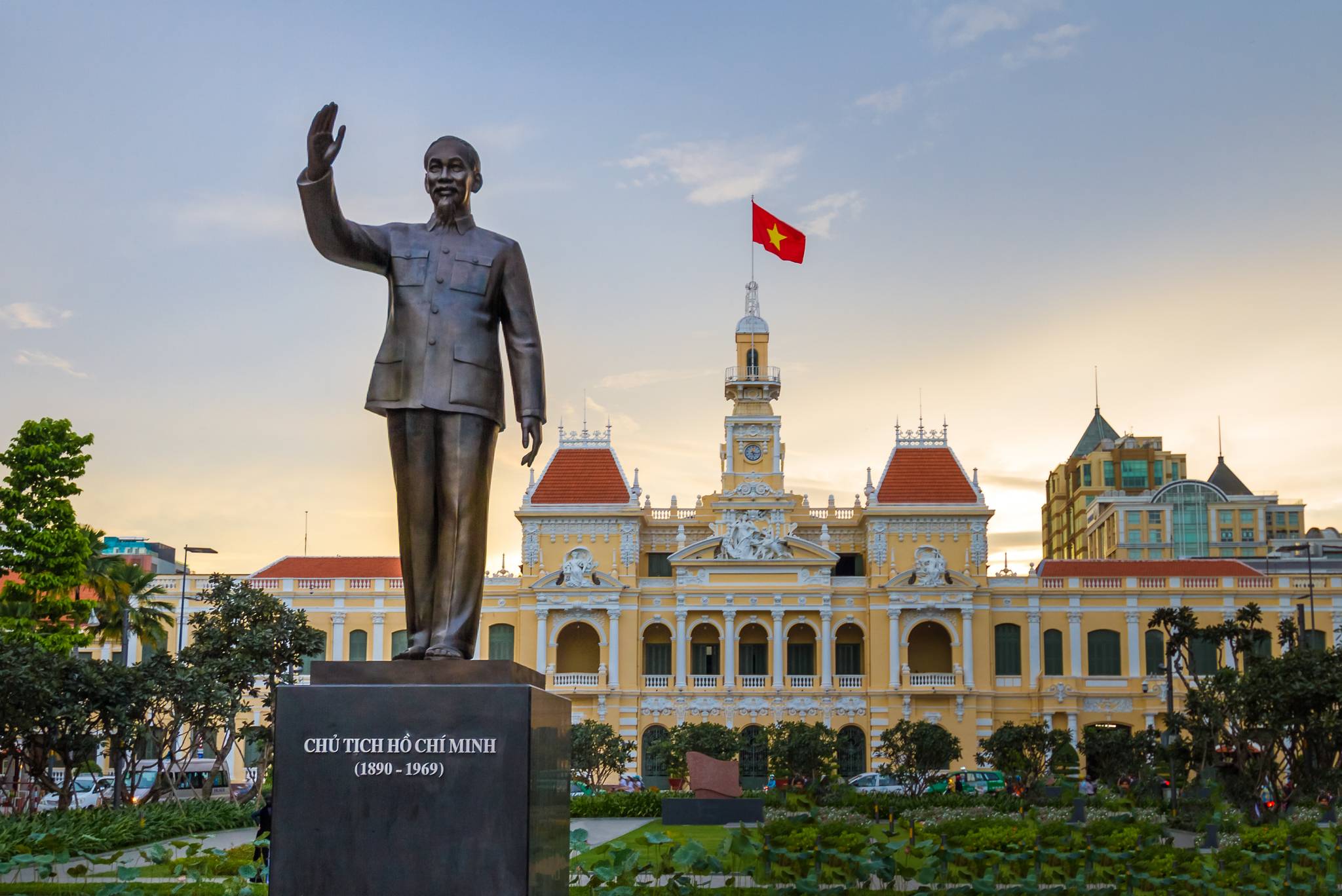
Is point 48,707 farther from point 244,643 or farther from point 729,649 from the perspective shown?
point 729,649

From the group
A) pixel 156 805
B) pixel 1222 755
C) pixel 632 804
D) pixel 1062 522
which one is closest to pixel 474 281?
pixel 156 805

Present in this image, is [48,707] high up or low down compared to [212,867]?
up

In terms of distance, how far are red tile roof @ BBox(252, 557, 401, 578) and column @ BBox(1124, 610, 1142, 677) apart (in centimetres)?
2898

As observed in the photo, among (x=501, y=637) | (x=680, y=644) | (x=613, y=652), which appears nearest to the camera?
(x=613, y=652)

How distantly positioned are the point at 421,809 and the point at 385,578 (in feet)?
165

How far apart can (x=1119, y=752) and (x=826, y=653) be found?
1546 cm

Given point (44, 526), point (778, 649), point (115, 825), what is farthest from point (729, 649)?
point (115, 825)

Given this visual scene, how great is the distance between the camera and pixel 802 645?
179 ft

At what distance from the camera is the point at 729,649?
52719 millimetres

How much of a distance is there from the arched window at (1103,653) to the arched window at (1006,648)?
2.67 metres

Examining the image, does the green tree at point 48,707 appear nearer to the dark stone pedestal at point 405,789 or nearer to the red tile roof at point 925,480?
the dark stone pedestal at point 405,789

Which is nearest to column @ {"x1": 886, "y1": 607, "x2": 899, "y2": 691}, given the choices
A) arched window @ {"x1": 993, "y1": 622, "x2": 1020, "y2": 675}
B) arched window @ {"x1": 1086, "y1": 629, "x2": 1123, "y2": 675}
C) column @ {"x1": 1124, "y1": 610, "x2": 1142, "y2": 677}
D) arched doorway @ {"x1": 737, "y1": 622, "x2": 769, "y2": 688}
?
arched window @ {"x1": 993, "y1": 622, "x2": 1020, "y2": 675}

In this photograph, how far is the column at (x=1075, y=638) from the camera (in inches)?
2108

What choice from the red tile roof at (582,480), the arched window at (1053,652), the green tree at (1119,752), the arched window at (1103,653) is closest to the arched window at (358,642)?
the red tile roof at (582,480)
